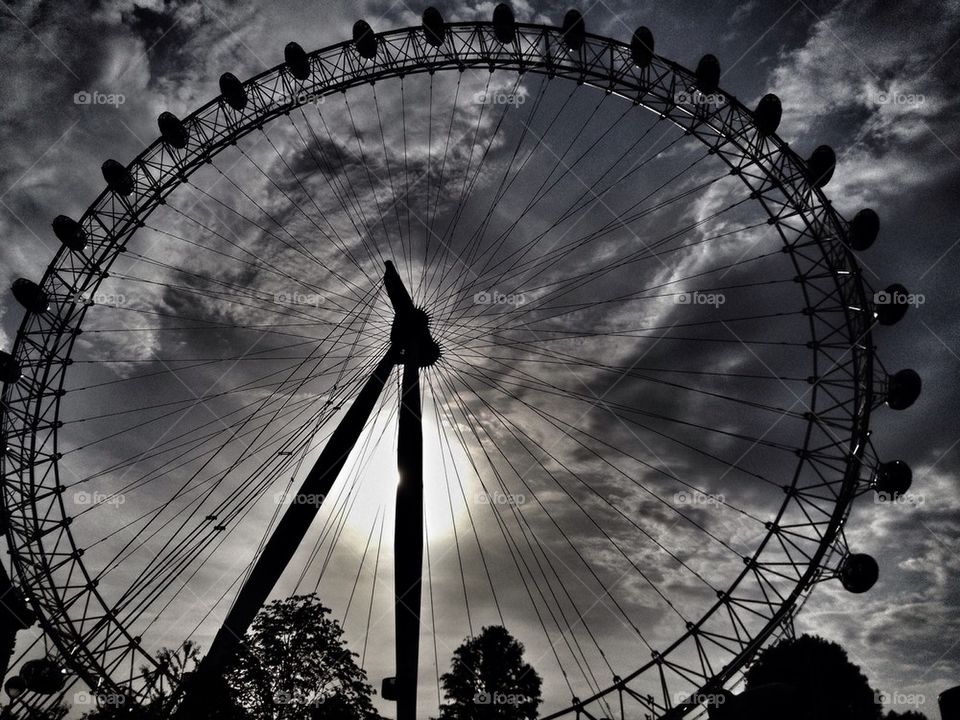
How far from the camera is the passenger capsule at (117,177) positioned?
20984 mm

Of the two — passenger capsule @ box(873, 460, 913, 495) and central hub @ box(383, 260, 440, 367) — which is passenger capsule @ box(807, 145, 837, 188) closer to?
passenger capsule @ box(873, 460, 913, 495)

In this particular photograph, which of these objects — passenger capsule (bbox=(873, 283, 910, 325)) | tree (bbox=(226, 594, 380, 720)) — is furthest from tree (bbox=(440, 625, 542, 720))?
passenger capsule (bbox=(873, 283, 910, 325))

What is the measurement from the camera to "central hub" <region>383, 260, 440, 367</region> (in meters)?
18.5

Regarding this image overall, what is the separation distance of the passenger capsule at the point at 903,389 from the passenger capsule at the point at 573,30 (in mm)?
15558

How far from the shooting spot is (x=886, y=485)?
16.3m

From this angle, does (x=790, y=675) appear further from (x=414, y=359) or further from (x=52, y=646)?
(x=52, y=646)

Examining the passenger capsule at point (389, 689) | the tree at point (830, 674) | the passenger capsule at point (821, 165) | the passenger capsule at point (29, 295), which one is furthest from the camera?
the tree at point (830, 674)

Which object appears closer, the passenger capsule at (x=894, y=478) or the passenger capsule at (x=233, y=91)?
the passenger capsule at (x=894, y=478)

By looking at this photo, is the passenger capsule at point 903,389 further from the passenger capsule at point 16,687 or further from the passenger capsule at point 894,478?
the passenger capsule at point 16,687

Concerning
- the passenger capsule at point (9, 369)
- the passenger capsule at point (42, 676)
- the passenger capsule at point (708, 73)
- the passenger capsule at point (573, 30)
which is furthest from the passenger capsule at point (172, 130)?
the passenger capsule at point (708, 73)

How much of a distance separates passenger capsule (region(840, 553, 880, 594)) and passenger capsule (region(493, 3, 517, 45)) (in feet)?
67.4

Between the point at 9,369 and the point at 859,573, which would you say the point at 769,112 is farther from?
the point at 9,369

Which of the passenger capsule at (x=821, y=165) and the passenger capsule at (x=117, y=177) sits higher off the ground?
the passenger capsule at (x=117, y=177)

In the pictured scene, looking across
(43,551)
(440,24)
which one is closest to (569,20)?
(440,24)
